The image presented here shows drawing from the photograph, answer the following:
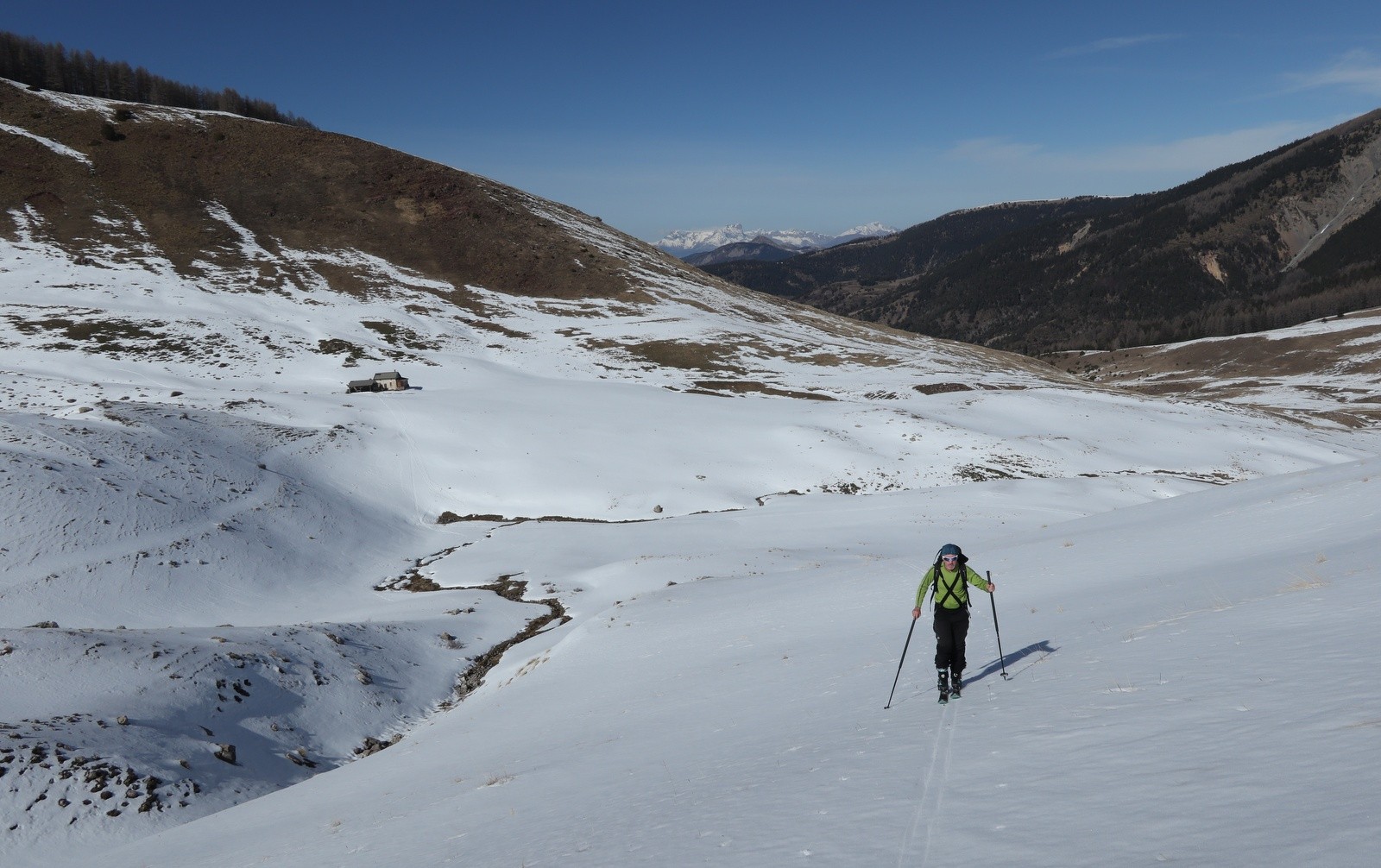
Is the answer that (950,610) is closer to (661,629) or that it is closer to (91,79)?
(661,629)

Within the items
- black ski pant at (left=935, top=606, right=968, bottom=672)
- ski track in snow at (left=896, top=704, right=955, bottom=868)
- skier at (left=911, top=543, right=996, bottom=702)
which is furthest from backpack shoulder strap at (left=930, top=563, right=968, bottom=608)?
ski track in snow at (left=896, top=704, right=955, bottom=868)

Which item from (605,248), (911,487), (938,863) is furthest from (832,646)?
(605,248)

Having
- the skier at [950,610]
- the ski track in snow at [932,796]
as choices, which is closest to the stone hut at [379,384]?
the skier at [950,610]

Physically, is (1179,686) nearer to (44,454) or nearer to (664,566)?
(664,566)

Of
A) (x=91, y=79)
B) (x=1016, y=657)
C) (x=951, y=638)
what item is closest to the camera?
(x=951, y=638)

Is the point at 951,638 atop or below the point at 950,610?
below

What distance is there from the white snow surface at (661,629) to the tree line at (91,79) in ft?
342

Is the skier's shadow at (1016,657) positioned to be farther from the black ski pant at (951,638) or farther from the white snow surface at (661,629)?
the black ski pant at (951,638)

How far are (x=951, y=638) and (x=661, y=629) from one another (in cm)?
1171

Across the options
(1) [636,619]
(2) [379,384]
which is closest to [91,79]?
(2) [379,384]

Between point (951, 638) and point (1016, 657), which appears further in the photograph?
point (1016, 657)

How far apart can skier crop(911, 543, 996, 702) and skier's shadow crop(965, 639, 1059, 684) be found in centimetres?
54

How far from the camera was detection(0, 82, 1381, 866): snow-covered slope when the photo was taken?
7496 mm

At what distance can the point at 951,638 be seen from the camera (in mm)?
11328
